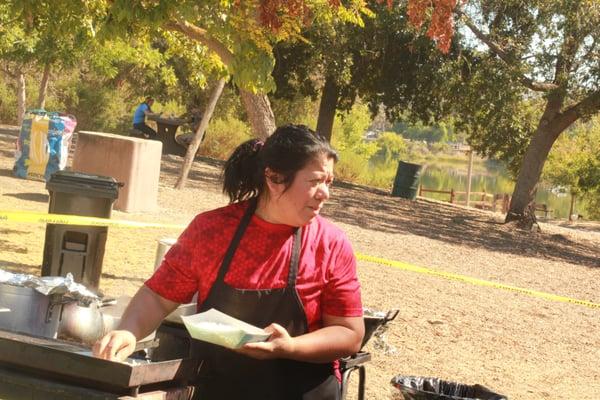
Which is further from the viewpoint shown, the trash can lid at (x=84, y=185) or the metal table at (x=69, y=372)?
the trash can lid at (x=84, y=185)

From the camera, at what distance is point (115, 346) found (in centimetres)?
297

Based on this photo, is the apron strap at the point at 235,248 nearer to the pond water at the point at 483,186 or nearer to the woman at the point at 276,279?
the woman at the point at 276,279

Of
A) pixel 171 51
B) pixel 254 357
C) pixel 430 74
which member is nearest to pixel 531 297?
pixel 171 51

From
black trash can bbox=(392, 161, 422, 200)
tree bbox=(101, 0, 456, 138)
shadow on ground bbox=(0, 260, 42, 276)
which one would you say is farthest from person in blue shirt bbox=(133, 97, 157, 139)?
tree bbox=(101, 0, 456, 138)

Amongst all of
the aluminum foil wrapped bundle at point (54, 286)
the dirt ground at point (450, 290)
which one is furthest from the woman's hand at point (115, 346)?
the dirt ground at point (450, 290)

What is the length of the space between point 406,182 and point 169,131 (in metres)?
7.32

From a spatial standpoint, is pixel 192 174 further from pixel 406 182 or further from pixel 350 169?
pixel 350 169

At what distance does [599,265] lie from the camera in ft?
68.3

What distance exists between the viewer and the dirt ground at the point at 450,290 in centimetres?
851

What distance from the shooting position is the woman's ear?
323 cm

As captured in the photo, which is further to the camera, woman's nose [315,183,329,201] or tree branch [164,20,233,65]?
tree branch [164,20,233,65]

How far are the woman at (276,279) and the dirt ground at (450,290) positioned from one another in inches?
150

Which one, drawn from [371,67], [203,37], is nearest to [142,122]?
[371,67]

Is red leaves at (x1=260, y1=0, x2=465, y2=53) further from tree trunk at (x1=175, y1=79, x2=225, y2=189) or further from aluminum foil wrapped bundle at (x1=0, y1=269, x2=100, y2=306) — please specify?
tree trunk at (x1=175, y1=79, x2=225, y2=189)
